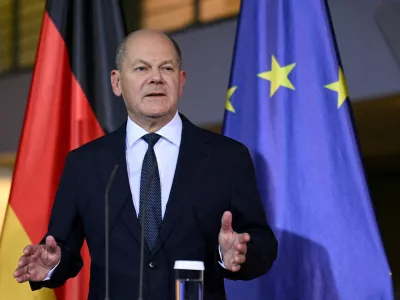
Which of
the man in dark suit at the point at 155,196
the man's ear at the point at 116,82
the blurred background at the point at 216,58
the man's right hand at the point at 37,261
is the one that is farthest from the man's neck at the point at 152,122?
the blurred background at the point at 216,58

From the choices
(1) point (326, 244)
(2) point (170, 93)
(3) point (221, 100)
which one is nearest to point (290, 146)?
(1) point (326, 244)

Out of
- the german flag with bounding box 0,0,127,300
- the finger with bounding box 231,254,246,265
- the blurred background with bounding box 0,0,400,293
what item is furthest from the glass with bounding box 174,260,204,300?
the blurred background with bounding box 0,0,400,293

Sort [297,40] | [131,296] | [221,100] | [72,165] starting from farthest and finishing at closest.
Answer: [221,100] < [297,40] < [72,165] < [131,296]

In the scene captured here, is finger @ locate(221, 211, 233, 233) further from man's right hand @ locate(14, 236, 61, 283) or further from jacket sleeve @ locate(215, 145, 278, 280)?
man's right hand @ locate(14, 236, 61, 283)

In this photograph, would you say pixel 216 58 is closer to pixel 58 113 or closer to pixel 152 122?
pixel 58 113

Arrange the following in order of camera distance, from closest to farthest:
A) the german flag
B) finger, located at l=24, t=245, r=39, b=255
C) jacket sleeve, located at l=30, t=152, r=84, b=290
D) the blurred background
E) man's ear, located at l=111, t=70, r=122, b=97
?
finger, located at l=24, t=245, r=39, b=255, jacket sleeve, located at l=30, t=152, r=84, b=290, man's ear, located at l=111, t=70, r=122, b=97, the german flag, the blurred background

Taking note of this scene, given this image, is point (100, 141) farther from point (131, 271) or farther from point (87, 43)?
point (87, 43)

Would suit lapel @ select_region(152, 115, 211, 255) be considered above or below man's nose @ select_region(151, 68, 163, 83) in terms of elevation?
below

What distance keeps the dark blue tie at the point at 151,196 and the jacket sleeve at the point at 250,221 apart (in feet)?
0.56

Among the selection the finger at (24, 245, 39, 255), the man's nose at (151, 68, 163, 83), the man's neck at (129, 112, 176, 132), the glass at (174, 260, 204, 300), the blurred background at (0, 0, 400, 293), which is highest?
the blurred background at (0, 0, 400, 293)

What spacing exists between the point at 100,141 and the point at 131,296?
39cm

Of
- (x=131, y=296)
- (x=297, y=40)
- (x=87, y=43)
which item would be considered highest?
(x=87, y=43)

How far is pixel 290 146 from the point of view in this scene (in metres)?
2.01

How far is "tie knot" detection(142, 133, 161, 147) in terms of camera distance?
1.56m
